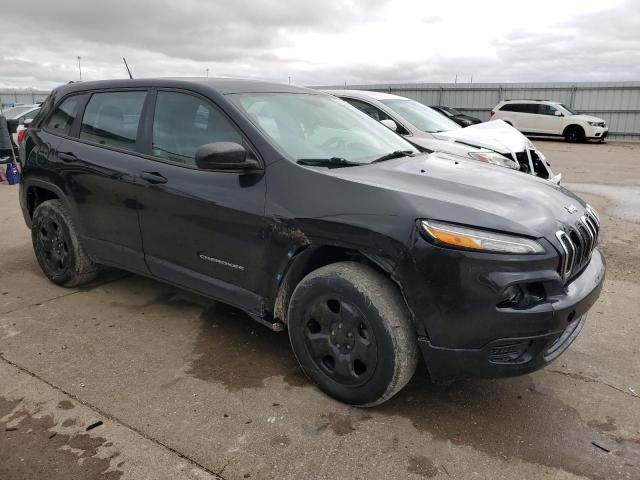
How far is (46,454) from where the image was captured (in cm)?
240

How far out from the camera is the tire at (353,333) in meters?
2.48

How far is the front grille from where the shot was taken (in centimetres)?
245

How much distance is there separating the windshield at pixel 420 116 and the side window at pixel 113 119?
4.42 metres

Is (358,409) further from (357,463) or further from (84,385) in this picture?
(84,385)

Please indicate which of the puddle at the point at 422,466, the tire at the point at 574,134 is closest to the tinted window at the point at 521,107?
the tire at the point at 574,134

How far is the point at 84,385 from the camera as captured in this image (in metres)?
2.96

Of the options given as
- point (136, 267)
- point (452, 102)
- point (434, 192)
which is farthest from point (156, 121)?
point (452, 102)

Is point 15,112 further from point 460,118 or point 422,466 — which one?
point 422,466

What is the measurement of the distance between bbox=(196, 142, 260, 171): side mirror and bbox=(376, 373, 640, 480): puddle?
4.95 ft

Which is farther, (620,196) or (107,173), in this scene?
(620,196)

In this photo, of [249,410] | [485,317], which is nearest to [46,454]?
[249,410]

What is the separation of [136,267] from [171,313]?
0.46 metres

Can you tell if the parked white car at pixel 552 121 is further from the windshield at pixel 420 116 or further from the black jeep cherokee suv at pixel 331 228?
the black jeep cherokee suv at pixel 331 228

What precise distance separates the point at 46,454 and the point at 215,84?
225 cm
